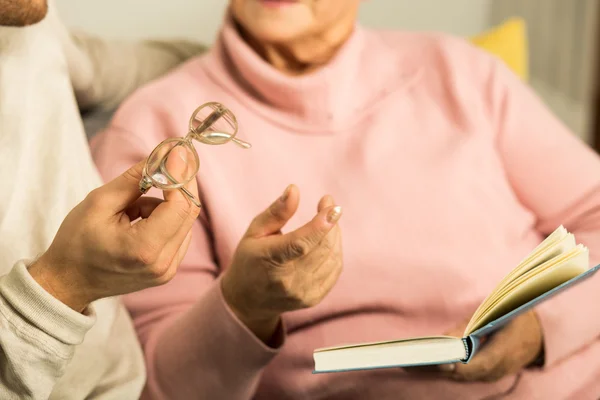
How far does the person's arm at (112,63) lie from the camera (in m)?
0.88

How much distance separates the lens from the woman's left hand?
32.3 inches

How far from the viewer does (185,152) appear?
0.57 metres

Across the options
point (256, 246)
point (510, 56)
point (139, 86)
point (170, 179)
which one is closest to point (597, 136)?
point (510, 56)

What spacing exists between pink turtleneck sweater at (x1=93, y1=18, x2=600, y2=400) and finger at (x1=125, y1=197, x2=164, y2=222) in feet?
0.63

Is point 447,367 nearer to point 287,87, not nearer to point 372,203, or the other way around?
point 372,203

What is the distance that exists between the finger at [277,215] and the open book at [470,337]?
0.46ft

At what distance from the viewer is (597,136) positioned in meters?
2.02

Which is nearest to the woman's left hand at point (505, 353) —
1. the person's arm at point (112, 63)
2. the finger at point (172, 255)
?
the finger at point (172, 255)

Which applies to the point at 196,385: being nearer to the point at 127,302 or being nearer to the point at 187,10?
the point at 127,302

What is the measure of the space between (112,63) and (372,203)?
459mm

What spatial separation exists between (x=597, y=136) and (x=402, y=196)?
52.9 inches

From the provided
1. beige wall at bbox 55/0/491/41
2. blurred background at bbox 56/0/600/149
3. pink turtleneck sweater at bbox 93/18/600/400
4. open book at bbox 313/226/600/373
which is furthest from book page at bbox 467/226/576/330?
blurred background at bbox 56/0/600/149

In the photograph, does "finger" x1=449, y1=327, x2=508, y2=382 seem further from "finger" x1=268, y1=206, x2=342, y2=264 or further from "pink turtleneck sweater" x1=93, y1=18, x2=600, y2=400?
"finger" x1=268, y1=206, x2=342, y2=264

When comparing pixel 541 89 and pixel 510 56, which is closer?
pixel 510 56
